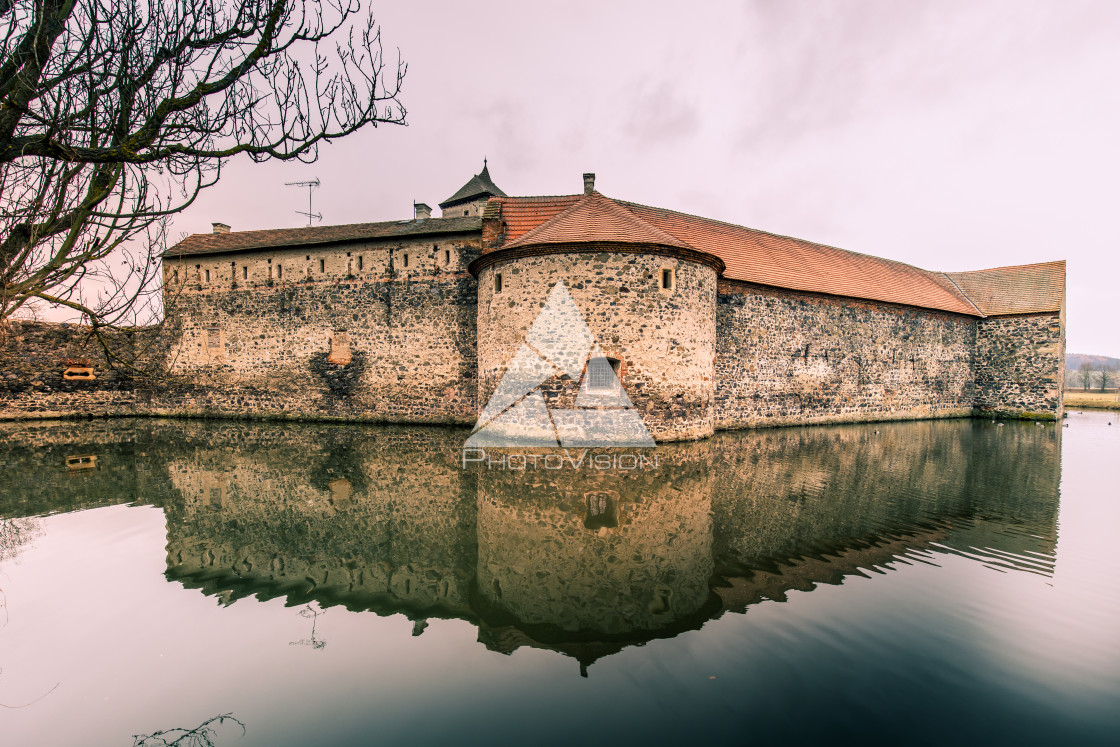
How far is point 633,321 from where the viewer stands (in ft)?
36.0

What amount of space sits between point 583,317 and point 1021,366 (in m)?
19.9

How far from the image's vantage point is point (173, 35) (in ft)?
13.7

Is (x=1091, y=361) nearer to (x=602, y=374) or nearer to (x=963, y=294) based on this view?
(x=963, y=294)

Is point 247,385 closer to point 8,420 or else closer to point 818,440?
point 8,420

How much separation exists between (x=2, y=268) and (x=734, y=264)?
14909mm

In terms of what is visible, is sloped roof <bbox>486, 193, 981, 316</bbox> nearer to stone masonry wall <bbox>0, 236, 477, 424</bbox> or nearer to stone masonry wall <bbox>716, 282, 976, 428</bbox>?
stone masonry wall <bbox>716, 282, 976, 428</bbox>

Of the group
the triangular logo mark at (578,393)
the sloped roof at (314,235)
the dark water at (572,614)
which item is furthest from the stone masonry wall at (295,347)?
the dark water at (572,614)

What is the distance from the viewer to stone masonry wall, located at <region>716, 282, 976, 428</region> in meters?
14.7

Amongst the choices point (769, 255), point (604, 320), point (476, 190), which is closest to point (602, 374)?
point (604, 320)

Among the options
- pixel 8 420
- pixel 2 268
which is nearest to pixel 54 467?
pixel 2 268

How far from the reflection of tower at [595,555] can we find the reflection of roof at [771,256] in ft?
20.4

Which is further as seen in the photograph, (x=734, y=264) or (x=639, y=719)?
(x=734, y=264)

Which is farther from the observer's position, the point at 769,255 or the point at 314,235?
the point at 769,255

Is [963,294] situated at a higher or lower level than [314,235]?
lower
